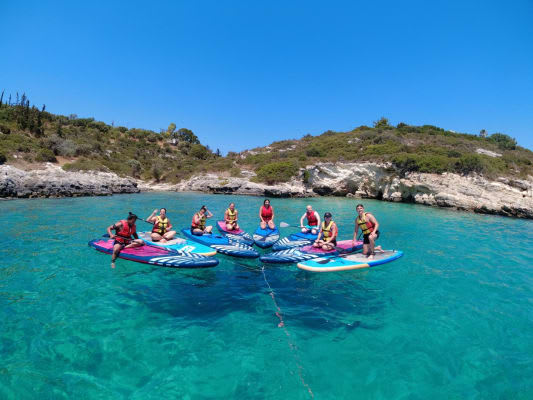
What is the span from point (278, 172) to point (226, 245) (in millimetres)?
26893

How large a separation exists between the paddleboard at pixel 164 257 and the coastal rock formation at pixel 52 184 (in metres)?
19.8

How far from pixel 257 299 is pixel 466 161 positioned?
2820 cm

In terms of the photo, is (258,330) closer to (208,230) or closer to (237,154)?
(208,230)

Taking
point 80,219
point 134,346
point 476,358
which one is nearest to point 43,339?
point 134,346

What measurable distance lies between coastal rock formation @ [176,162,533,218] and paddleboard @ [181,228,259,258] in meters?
21.7

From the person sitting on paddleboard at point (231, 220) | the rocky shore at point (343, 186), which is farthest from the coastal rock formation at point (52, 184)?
the person sitting on paddleboard at point (231, 220)

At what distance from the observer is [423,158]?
91.6 ft

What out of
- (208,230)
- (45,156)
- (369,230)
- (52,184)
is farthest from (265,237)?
(45,156)

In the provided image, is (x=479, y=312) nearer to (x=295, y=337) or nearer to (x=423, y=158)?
(x=295, y=337)

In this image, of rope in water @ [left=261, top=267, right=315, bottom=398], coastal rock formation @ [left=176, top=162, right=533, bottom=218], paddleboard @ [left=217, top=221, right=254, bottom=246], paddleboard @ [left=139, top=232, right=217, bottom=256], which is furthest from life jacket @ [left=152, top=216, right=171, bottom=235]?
coastal rock formation @ [left=176, top=162, right=533, bottom=218]

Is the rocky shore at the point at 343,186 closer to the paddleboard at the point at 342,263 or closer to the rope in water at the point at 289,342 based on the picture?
the paddleboard at the point at 342,263

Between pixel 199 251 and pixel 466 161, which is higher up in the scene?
pixel 466 161

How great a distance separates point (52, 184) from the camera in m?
23.6

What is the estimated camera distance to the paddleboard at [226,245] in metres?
8.24
